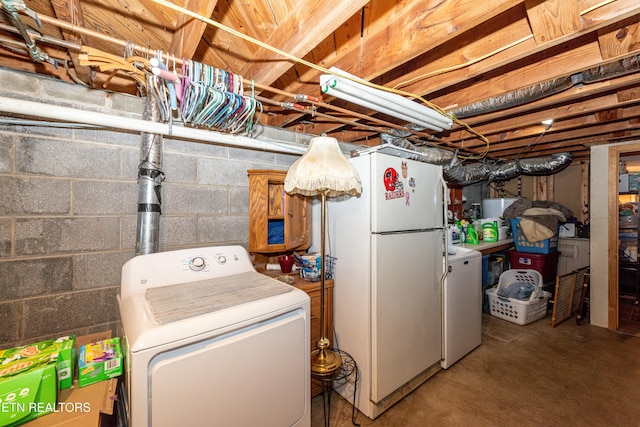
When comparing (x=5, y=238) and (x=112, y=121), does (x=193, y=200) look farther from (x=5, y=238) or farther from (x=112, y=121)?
(x=5, y=238)

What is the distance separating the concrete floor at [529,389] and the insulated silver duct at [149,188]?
1.71 m

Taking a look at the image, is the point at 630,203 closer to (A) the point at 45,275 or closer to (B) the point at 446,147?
(B) the point at 446,147

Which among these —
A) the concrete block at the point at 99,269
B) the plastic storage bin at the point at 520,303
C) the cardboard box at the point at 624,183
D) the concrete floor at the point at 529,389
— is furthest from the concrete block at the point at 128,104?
the cardboard box at the point at 624,183

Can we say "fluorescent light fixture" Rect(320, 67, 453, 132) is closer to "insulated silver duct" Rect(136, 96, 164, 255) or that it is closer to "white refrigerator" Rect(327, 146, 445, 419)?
"white refrigerator" Rect(327, 146, 445, 419)

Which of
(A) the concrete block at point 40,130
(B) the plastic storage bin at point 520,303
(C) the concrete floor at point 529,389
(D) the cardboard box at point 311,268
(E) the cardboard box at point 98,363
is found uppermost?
(A) the concrete block at point 40,130

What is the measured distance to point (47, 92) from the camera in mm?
1498

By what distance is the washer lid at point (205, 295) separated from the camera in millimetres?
1119

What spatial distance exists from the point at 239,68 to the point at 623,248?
5899 millimetres

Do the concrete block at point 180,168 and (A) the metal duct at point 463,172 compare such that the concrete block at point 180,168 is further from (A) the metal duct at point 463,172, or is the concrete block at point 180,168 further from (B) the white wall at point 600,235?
(B) the white wall at point 600,235

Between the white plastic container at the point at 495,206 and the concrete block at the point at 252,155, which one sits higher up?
the concrete block at the point at 252,155

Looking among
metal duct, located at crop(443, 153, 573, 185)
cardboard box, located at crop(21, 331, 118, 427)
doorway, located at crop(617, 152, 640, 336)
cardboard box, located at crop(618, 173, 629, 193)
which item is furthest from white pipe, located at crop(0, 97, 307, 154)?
doorway, located at crop(617, 152, 640, 336)

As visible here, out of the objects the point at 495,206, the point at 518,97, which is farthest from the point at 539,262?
the point at 518,97

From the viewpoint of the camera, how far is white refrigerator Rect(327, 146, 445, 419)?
Result: 73.0 inches

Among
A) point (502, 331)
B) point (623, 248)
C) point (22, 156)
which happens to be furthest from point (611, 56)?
point (623, 248)
